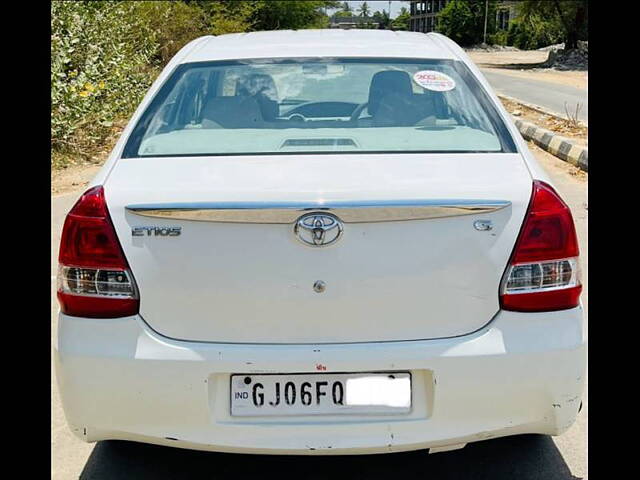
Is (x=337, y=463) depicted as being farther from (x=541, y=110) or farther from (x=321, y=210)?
(x=541, y=110)

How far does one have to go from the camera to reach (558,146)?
1168cm

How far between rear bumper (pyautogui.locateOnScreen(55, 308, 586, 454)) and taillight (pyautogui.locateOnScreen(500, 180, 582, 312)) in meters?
0.05

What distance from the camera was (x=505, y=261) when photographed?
7.85 feet

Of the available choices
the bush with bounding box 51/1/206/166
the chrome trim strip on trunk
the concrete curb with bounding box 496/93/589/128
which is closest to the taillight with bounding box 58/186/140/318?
the chrome trim strip on trunk

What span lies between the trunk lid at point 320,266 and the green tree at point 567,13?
41.4 m

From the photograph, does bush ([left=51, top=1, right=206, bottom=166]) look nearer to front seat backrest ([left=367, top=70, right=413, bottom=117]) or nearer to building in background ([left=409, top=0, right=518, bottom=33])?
front seat backrest ([left=367, top=70, right=413, bottom=117])

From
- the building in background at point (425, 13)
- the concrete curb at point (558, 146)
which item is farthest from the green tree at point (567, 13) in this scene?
the building in background at point (425, 13)

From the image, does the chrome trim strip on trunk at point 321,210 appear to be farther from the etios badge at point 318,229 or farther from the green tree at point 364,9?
the green tree at point 364,9

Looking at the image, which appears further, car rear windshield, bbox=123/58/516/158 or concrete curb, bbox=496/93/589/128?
concrete curb, bbox=496/93/589/128

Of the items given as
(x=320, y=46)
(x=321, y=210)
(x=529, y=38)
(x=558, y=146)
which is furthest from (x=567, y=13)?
(x=321, y=210)

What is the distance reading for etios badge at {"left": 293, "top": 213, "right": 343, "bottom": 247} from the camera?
233 centimetres

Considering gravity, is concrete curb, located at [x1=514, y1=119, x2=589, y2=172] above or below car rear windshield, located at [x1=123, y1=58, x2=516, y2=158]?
below
